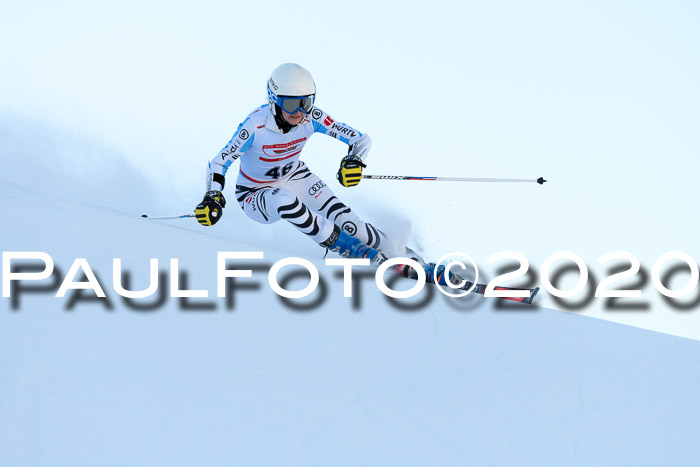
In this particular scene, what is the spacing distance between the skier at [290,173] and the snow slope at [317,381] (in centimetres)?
128

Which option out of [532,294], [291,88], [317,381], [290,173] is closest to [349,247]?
[290,173]

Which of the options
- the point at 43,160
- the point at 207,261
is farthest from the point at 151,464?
the point at 43,160

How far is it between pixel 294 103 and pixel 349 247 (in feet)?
3.68

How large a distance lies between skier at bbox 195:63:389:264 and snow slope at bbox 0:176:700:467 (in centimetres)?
128

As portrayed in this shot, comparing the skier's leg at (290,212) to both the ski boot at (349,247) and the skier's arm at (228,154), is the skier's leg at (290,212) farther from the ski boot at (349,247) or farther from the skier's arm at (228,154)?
the skier's arm at (228,154)

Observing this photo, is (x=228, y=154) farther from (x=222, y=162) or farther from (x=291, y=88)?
(x=291, y=88)

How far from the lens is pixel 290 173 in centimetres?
551

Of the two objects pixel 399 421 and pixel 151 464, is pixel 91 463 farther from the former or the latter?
pixel 399 421

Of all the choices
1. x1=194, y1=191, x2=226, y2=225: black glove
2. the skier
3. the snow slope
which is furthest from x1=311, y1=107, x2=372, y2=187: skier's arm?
the snow slope

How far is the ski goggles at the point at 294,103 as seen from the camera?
485 cm

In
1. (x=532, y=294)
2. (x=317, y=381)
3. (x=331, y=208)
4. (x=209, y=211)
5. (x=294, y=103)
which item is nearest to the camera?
(x=317, y=381)

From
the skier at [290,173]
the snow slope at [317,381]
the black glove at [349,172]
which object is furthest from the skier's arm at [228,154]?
the snow slope at [317,381]

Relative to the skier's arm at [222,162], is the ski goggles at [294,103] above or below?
above

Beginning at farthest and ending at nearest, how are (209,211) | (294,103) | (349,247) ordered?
1. (349,247)
2. (294,103)
3. (209,211)
